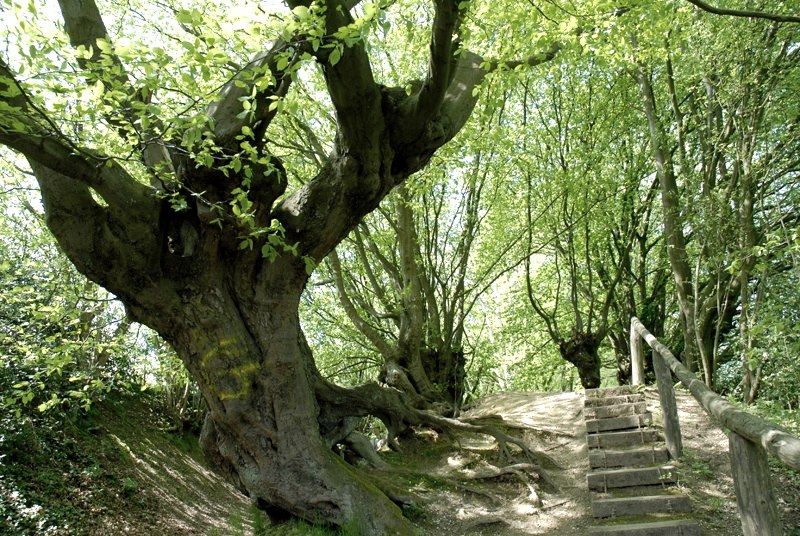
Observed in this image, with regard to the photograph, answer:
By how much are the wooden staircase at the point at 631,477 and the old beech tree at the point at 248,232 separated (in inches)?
78.9

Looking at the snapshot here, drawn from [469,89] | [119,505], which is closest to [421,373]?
[119,505]

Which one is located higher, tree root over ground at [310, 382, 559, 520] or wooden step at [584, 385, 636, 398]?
wooden step at [584, 385, 636, 398]

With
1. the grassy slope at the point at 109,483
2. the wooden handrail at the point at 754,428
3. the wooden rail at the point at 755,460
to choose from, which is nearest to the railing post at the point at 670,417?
the wooden handrail at the point at 754,428

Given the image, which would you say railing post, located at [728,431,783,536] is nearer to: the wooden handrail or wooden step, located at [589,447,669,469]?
the wooden handrail

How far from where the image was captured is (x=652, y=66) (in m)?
12.1

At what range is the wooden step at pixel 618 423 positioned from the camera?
7.05 meters

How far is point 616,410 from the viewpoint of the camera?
24.7 feet

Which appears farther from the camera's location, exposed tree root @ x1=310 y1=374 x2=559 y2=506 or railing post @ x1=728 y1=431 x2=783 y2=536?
exposed tree root @ x1=310 y1=374 x2=559 y2=506

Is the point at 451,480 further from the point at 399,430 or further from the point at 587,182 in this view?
the point at 587,182

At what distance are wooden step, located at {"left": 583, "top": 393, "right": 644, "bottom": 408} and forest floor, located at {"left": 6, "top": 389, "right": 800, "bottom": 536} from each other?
29cm

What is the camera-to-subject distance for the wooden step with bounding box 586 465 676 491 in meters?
5.80

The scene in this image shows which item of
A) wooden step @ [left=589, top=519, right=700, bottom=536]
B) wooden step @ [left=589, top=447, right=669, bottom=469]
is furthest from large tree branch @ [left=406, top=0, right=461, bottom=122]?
wooden step @ [left=589, top=447, right=669, bottom=469]

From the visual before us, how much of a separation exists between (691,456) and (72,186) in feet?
22.0

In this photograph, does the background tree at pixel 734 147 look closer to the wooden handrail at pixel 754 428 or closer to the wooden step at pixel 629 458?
the wooden step at pixel 629 458
